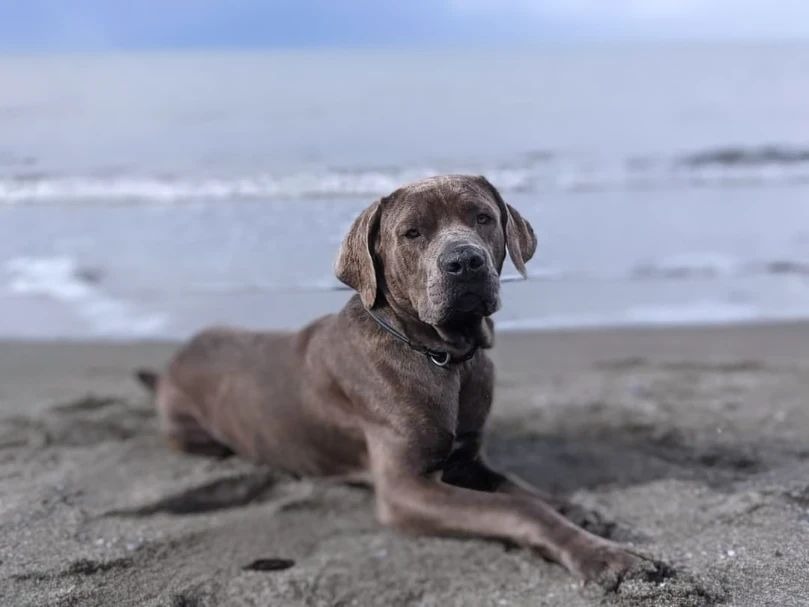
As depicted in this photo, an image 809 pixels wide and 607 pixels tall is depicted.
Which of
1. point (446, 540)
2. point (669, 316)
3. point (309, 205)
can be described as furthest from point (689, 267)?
point (446, 540)

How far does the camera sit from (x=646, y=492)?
14.3ft

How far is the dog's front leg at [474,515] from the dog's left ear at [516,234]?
34.0 inches

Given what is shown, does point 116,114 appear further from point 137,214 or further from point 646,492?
point 646,492

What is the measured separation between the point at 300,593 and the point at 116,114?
8257 millimetres

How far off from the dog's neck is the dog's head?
18 millimetres

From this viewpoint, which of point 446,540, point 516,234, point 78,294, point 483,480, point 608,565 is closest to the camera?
point 608,565

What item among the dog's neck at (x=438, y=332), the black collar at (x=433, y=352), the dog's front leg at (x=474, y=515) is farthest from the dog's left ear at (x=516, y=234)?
the dog's front leg at (x=474, y=515)

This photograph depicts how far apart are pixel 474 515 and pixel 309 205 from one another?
8.84 feet

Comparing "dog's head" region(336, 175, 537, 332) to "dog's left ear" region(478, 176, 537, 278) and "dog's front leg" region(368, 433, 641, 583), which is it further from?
"dog's front leg" region(368, 433, 641, 583)

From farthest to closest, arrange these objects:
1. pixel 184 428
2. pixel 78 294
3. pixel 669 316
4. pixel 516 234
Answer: pixel 78 294 < pixel 669 316 < pixel 184 428 < pixel 516 234

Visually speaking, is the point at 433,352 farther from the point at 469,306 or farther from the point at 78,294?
the point at 78,294

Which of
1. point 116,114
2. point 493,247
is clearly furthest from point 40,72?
point 493,247

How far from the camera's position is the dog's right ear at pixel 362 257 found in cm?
396

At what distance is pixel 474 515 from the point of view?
378 cm
